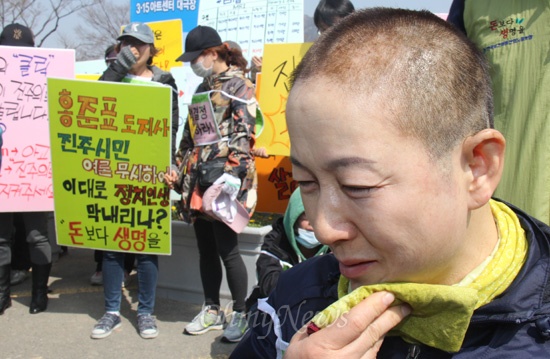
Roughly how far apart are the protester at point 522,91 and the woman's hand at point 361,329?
1.07 metres

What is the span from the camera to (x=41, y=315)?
15.5 ft

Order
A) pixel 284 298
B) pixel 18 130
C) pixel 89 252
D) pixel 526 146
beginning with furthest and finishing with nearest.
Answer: pixel 89 252, pixel 18 130, pixel 526 146, pixel 284 298

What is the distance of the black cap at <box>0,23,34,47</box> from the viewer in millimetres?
4922

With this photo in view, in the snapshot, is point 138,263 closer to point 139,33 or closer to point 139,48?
point 139,48

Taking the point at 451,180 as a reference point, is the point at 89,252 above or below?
below

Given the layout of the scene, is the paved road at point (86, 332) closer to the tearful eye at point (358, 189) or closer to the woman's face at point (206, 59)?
the woman's face at point (206, 59)

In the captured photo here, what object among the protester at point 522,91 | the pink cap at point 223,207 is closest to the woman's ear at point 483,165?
the protester at point 522,91

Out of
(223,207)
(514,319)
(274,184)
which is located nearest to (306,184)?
(514,319)

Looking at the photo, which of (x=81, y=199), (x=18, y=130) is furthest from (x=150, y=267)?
(x=18, y=130)

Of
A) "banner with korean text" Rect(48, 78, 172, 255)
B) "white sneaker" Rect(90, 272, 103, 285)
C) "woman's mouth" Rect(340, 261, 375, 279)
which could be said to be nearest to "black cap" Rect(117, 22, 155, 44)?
"banner with korean text" Rect(48, 78, 172, 255)

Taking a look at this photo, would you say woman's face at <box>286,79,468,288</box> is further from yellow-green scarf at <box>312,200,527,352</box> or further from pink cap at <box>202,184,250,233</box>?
pink cap at <box>202,184,250,233</box>

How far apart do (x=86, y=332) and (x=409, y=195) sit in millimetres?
3925

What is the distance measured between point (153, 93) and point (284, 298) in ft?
9.56

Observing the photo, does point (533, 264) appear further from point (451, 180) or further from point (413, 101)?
point (413, 101)
